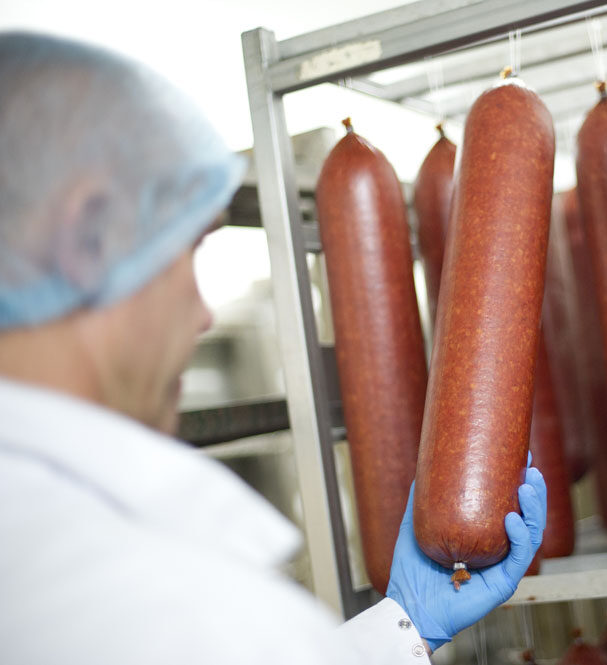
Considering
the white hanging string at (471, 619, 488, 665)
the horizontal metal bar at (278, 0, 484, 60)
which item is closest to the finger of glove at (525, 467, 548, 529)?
the white hanging string at (471, 619, 488, 665)

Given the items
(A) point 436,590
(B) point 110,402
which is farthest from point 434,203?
(B) point 110,402

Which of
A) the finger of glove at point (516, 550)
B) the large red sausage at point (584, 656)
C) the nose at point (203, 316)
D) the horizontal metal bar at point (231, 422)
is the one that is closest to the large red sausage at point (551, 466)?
the large red sausage at point (584, 656)

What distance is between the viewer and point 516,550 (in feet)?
3.78

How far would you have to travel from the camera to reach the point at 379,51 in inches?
52.6

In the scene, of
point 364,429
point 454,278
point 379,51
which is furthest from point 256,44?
point 364,429

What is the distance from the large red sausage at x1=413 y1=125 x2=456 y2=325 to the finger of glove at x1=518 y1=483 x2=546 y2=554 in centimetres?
51

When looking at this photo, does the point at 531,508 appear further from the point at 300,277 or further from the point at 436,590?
the point at 300,277

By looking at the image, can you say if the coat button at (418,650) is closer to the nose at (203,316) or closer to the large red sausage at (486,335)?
the large red sausage at (486,335)

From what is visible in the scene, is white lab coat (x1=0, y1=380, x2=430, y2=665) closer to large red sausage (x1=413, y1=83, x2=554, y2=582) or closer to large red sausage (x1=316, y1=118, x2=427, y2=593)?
large red sausage (x1=413, y1=83, x2=554, y2=582)

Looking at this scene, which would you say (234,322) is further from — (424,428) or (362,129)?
(424,428)

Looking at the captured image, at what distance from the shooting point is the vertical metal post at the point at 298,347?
144 cm

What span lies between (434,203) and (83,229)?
1.05 metres

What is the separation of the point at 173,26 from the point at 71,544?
2.17 m

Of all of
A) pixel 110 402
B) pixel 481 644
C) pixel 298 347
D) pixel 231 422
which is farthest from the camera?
pixel 481 644
